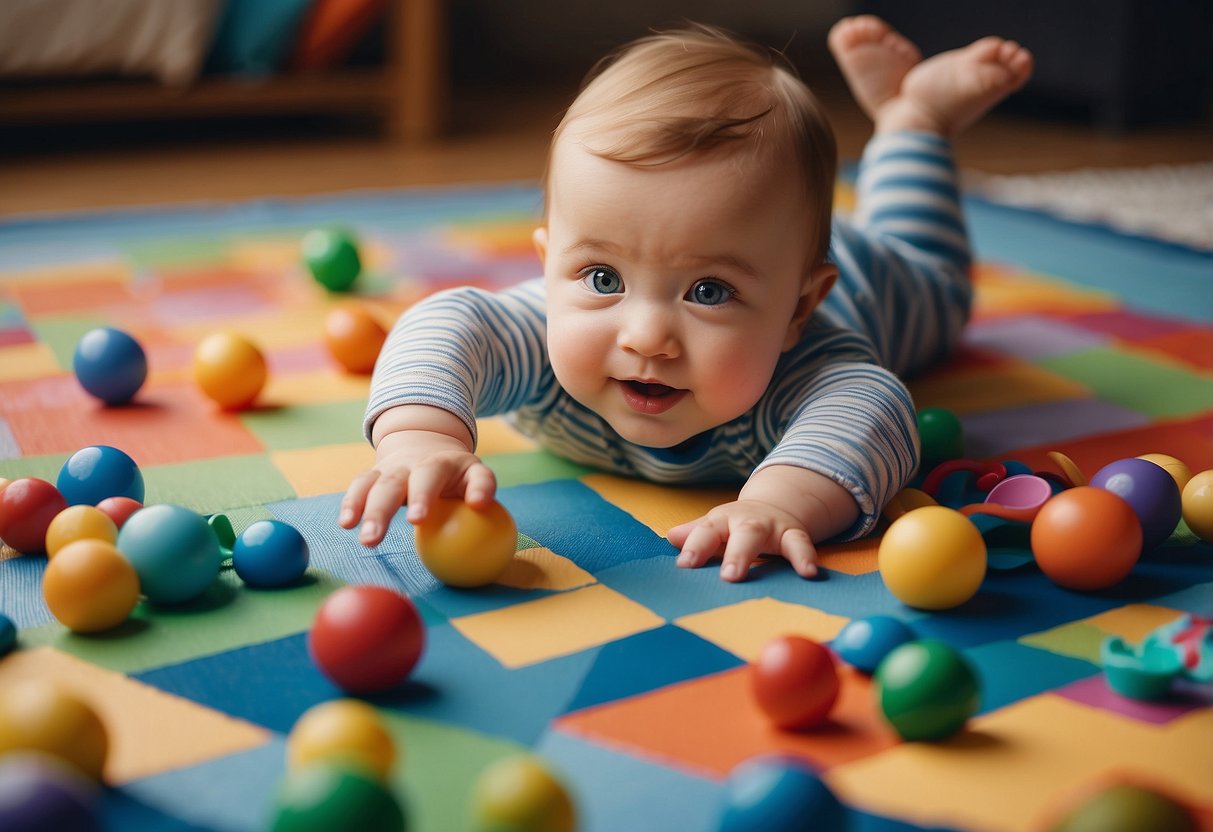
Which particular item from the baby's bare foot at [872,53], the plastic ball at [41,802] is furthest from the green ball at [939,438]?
the plastic ball at [41,802]

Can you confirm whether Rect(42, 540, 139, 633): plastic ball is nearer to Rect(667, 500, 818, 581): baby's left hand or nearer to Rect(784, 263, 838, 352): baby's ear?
Rect(667, 500, 818, 581): baby's left hand

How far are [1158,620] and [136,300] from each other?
1.23 meters

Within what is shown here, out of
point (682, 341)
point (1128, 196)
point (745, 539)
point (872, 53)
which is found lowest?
point (1128, 196)

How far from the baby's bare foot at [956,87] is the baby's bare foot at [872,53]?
16 mm

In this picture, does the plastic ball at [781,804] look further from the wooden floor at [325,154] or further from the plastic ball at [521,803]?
the wooden floor at [325,154]

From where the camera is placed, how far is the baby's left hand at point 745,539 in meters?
0.89

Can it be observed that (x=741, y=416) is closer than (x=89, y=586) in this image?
No

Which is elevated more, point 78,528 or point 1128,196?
point 78,528

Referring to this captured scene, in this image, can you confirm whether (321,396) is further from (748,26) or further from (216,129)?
(748,26)

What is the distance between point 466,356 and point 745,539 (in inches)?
11.2

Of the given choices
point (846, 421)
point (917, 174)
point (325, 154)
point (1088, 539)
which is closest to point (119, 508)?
point (846, 421)

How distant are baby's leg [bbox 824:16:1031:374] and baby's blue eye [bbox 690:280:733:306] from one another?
0.41 metres

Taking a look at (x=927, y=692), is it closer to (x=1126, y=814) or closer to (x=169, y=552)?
(x=1126, y=814)

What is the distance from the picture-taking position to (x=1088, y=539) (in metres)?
0.85
